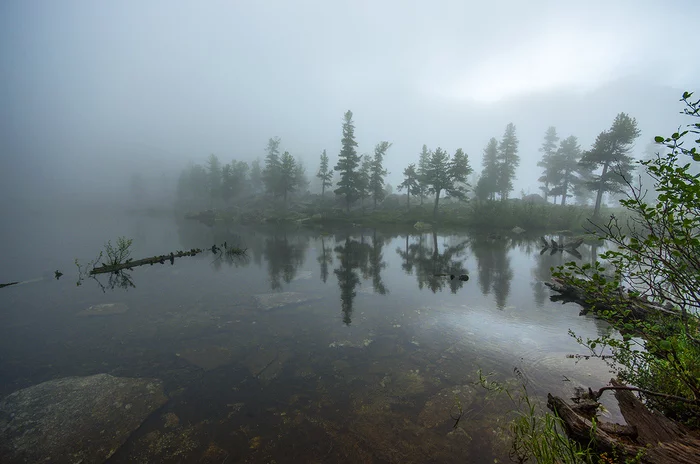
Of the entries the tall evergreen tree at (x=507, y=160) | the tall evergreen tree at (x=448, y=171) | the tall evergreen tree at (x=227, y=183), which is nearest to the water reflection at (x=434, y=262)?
the tall evergreen tree at (x=448, y=171)

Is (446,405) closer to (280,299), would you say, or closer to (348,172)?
(280,299)

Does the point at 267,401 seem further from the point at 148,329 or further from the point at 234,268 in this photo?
the point at 234,268

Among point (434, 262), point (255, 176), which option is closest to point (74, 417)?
point (434, 262)

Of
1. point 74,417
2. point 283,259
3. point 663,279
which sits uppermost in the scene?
point 663,279

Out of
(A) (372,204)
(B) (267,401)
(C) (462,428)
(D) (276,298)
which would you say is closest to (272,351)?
(B) (267,401)

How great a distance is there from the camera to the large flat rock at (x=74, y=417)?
5.86 meters

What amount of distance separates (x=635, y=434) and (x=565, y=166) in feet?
219

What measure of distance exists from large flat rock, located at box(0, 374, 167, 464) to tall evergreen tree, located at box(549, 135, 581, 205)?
66.5 meters

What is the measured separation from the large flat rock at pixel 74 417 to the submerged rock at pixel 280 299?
Result: 5517 millimetres

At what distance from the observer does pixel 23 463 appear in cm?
559

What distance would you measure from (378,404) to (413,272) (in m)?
12.6

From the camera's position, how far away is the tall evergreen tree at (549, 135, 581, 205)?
57.3 metres

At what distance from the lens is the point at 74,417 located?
6715mm

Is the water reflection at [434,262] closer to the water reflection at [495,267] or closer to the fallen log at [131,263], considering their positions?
the water reflection at [495,267]
